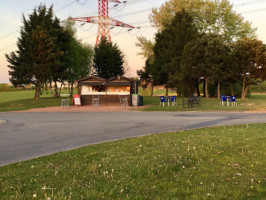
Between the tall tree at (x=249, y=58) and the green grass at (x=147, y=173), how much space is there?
3117 cm

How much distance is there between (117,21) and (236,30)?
29874mm

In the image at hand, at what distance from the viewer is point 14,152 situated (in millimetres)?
7180

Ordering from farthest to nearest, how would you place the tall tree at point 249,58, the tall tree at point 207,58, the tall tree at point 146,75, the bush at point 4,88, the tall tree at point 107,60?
the bush at point 4,88 < the tall tree at point 146,75 < the tall tree at point 107,60 < the tall tree at point 207,58 < the tall tree at point 249,58

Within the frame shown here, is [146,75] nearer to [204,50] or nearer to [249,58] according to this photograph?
[204,50]

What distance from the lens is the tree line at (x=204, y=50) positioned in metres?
35.8

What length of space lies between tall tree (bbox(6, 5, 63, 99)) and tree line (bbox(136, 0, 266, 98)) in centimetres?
2045

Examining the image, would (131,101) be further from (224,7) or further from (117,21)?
(117,21)

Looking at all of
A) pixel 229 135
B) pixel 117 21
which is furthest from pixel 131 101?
pixel 117 21

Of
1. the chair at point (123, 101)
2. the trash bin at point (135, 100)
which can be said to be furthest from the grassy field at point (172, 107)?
the chair at point (123, 101)

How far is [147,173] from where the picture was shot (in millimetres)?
4871

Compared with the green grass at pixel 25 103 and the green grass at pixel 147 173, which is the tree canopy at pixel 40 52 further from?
the green grass at pixel 147 173

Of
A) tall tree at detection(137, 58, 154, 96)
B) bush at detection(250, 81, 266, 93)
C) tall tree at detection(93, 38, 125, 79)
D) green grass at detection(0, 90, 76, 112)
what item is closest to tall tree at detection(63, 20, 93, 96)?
tall tree at detection(93, 38, 125, 79)

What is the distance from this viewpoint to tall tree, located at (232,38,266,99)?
34562 mm

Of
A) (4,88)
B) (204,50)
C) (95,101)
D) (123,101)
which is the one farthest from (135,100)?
(4,88)
